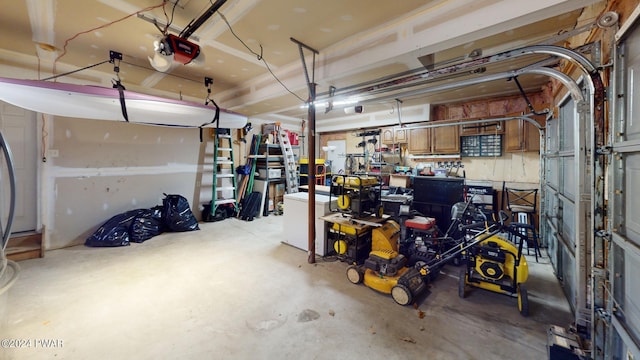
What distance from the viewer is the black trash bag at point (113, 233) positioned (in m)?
3.87

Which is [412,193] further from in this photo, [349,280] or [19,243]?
[19,243]

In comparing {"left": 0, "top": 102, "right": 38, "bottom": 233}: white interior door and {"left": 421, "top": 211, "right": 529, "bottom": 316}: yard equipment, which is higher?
{"left": 0, "top": 102, "right": 38, "bottom": 233}: white interior door

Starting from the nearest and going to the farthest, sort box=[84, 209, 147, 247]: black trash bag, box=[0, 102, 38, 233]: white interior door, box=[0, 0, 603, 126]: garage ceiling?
box=[0, 0, 603, 126]: garage ceiling
box=[0, 102, 38, 233]: white interior door
box=[84, 209, 147, 247]: black trash bag

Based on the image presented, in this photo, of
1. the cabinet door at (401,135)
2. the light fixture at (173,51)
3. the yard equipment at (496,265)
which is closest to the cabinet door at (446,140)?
the cabinet door at (401,135)

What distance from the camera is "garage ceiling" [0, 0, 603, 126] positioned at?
6.84ft

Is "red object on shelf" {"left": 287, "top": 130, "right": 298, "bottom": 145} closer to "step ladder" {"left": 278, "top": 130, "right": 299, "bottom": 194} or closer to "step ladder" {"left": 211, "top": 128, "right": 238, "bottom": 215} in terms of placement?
"step ladder" {"left": 278, "top": 130, "right": 299, "bottom": 194}

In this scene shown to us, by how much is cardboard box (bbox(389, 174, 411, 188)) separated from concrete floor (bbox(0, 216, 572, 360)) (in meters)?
2.53

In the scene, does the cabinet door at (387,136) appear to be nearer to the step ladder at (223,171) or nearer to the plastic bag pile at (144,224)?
the step ladder at (223,171)

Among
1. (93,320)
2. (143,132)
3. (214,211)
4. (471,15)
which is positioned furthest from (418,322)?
(143,132)

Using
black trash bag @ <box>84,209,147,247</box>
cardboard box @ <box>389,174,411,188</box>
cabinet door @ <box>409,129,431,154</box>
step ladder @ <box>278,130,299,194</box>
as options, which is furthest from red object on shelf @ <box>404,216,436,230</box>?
black trash bag @ <box>84,209,147,247</box>

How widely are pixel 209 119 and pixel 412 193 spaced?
4001 millimetres

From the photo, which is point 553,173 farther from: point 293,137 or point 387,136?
point 293,137

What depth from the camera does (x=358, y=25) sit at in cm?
246

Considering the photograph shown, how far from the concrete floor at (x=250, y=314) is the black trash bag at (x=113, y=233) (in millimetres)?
548
